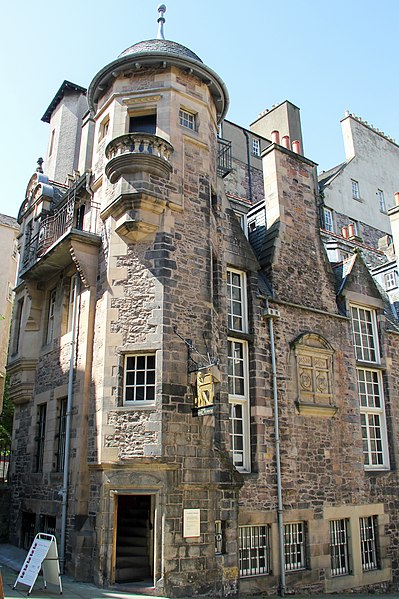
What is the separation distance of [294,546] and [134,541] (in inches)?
162

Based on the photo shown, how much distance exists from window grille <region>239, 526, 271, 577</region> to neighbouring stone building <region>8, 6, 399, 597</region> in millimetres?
45

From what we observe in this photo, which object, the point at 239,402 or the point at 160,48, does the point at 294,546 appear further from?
the point at 160,48

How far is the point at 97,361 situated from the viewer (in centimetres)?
1121

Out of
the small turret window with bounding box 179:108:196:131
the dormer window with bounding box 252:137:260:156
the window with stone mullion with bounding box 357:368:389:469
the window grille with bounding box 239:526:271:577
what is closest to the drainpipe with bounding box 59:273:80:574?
the window grille with bounding box 239:526:271:577

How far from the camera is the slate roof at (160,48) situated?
1271 centimetres

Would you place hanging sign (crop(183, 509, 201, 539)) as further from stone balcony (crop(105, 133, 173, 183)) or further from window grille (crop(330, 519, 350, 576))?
stone balcony (crop(105, 133, 173, 183))

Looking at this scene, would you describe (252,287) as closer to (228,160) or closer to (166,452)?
(166,452)

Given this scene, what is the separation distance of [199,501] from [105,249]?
562 centimetres

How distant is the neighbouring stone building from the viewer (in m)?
10.2

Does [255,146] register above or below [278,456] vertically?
above

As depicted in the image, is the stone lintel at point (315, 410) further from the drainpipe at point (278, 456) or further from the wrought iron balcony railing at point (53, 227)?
the wrought iron balcony railing at point (53, 227)

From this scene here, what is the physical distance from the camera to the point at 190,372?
35.1 feet

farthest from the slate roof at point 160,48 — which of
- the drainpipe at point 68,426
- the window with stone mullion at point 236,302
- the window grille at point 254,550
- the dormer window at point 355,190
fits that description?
the dormer window at point 355,190

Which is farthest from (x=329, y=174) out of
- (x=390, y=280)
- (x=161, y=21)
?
(x=161, y=21)
